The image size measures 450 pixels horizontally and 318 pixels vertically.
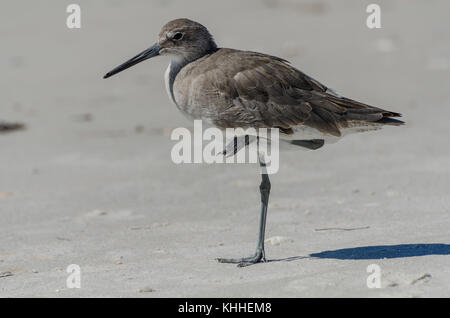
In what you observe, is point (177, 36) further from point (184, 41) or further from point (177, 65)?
point (177, 65)

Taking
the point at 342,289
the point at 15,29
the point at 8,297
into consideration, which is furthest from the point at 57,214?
the point at 15,29

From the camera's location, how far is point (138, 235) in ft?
22.9

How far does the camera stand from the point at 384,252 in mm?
6043

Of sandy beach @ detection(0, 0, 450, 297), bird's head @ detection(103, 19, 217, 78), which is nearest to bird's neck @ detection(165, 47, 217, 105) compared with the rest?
bird's head @ detection(103, 19, 217, 78)

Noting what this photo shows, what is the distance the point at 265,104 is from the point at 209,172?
248 cm

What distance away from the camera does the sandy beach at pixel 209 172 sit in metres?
5.80

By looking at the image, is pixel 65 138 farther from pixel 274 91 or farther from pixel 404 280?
pixel 404 280

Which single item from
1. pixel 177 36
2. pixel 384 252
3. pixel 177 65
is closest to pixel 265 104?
pixel 177 65

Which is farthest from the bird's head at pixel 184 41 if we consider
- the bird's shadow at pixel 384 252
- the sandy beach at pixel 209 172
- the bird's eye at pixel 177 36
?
the bird's shadow at pixel 384 252

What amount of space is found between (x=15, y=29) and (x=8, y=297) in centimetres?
874

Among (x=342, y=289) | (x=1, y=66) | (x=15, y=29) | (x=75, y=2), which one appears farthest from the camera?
(x=75, y=2)

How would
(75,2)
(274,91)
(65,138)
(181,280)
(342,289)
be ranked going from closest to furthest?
(342,289), (181,280), (274,91), (65,138), (75,2)

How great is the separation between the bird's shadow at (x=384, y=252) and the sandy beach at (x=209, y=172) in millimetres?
14

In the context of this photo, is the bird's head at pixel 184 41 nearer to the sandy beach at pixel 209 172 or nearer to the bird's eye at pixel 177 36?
the bird's eye at pixel 177 36
